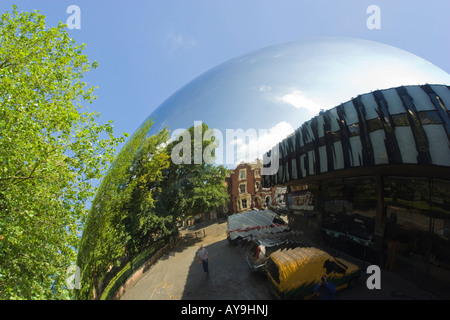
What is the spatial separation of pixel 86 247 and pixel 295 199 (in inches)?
117

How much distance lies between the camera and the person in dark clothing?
6.29ft

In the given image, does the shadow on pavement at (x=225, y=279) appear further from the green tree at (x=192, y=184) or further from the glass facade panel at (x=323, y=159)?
the glass facade panel at (x=323, y=159)

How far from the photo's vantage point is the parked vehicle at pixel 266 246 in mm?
2248

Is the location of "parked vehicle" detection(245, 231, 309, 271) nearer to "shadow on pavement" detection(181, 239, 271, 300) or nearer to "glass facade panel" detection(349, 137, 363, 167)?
"shadow on pavement" detection(181, 239, 271, 300)

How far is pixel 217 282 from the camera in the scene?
205 cm

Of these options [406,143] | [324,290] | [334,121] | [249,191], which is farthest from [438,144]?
[249,191]

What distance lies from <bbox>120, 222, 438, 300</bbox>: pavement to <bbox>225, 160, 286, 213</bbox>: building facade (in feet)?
2.06

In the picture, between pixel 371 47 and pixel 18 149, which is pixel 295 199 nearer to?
pixel 371 47

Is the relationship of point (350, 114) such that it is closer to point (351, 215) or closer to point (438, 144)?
point (438, 144)

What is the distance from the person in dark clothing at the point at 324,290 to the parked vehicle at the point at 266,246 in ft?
1.91

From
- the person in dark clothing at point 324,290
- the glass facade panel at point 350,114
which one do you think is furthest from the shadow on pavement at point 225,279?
the glass facade panel at point 350,114

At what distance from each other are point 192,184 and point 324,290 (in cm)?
188
